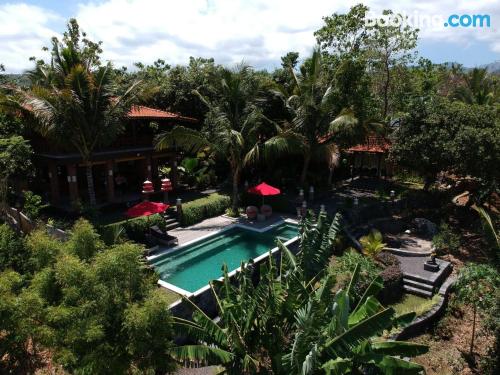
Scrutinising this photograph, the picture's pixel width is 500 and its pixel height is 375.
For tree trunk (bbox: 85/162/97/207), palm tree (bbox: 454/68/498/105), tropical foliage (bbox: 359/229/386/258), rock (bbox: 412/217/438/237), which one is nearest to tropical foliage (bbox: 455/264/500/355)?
tropical foliage (bbox: 359/229/386/258)

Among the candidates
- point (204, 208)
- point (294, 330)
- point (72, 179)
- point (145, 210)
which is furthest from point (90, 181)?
point (294, 330)

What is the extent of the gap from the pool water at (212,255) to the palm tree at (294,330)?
507 cm

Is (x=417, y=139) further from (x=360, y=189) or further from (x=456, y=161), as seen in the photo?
(x=360, y=189)

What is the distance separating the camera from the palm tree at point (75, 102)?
15.7 m

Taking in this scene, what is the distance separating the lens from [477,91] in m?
30.8

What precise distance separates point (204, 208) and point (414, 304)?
12.7m

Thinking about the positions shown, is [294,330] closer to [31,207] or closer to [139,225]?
[139,225]

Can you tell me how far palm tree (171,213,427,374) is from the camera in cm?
716

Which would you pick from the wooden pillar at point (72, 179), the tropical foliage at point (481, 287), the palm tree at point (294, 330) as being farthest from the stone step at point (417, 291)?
the wooden pillar at point (72, 179)

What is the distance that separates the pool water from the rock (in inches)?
312

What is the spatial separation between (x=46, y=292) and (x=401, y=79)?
115 feet

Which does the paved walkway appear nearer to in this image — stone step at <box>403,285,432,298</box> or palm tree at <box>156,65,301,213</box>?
palm tree at <box>156,65,301,213</box>

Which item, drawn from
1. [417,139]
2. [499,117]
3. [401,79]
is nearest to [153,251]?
[417,139]

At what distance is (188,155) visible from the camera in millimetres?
29594
